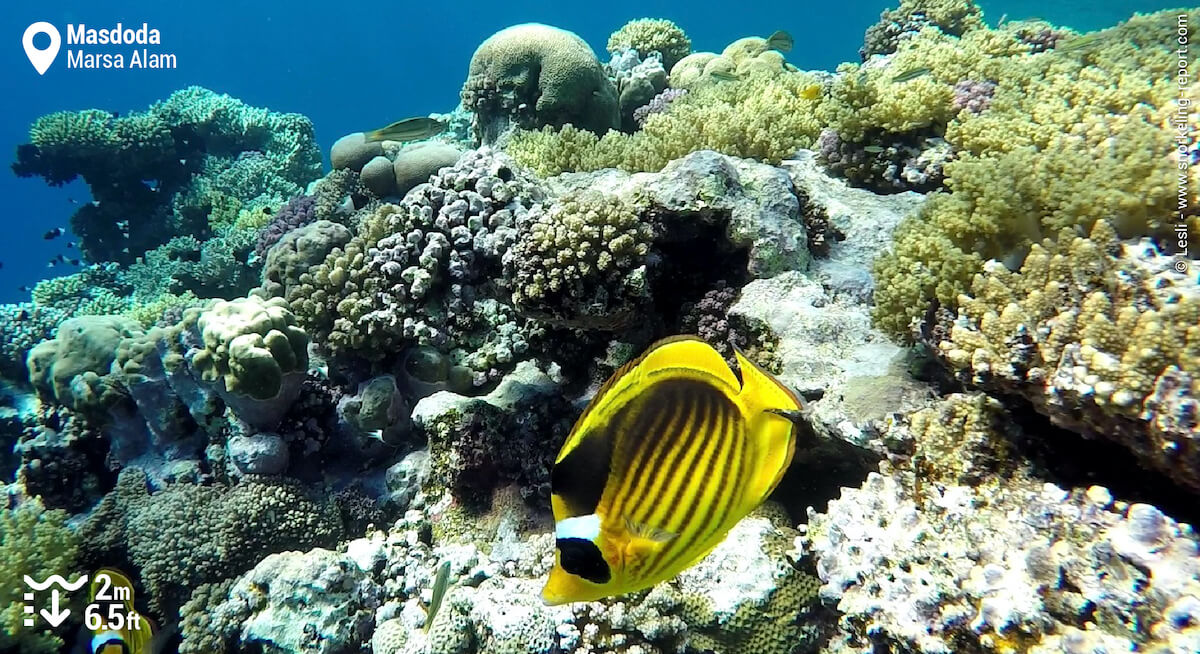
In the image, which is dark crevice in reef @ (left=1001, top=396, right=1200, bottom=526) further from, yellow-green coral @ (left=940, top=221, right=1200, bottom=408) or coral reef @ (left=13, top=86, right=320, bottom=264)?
coral reef @ (left=13, top=86, right=320, bottom=264)

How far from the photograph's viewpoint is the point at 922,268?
10.7 ft

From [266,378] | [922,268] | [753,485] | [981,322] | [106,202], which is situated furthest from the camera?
[106,202]

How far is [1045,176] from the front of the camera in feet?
9.73

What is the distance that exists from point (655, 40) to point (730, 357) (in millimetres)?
9369

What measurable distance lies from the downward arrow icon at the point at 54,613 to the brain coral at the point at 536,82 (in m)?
6.70

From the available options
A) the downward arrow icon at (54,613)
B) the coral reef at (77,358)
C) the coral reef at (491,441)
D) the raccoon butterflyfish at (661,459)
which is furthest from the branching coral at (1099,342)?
the coral reef at (77,358)

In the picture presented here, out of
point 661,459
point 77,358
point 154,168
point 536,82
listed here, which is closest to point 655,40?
point 536,82

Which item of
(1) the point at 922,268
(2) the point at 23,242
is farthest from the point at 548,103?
(2) the point at 23,242

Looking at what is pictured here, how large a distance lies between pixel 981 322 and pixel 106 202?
1792 centimetres

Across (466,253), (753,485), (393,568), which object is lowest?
(393,568)

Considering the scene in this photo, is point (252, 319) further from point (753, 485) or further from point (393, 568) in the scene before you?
point (753, 485)

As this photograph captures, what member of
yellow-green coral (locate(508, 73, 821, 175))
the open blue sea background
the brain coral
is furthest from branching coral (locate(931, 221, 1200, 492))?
the open blue sea background

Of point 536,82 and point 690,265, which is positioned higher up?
point 536,82

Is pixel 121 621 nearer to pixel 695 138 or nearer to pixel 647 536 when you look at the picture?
pixel 647 536
